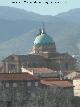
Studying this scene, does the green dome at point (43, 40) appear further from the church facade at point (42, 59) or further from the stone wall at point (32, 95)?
the stone wall at point (32, 95)

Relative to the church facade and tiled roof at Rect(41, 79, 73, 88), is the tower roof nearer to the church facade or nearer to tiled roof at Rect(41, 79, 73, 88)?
the church facade

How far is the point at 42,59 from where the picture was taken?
113000mm

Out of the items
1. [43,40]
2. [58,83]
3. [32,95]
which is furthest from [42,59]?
[32,95]

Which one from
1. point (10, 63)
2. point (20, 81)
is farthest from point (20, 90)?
Answer: point (10, 63)

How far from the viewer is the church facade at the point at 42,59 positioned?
111812mm

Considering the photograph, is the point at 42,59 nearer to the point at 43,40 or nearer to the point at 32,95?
the point at 43,40

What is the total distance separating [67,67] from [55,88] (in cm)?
5097

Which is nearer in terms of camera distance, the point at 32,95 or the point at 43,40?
the point at 32,95

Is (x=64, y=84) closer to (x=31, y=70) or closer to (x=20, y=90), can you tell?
(x=20, y=90)

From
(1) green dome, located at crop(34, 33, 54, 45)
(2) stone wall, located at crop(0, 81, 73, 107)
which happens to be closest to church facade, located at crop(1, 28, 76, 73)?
(1) green dome, located at crop(34, 33, 54, 45)

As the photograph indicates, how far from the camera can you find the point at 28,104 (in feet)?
204

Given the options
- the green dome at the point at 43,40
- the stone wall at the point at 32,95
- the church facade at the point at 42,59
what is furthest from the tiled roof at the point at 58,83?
the green dome at the point at 43,40

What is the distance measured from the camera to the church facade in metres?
112

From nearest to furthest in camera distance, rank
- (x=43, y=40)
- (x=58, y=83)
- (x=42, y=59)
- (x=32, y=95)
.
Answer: (x=32, y=95), (x=58, y=83), (x=42, y=59), (x=43, y=40)
